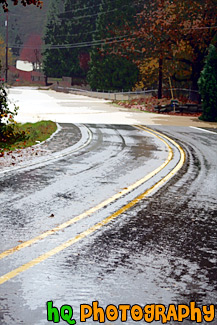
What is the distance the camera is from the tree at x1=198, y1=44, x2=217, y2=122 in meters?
35.5

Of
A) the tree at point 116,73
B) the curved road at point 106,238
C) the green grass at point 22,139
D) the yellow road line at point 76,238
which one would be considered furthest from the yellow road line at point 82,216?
the tree at point 116,73

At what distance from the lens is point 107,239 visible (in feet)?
27.2

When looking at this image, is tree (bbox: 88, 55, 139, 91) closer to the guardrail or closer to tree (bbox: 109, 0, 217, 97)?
the guardrail

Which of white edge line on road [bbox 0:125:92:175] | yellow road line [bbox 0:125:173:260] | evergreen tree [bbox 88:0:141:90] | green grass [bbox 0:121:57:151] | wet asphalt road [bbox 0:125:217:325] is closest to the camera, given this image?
wet asphalt road [bbox 0:125:217:325]

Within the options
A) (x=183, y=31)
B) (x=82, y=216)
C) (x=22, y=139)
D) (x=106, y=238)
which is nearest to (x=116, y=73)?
(x=183, y=31)

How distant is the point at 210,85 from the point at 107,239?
2849cm

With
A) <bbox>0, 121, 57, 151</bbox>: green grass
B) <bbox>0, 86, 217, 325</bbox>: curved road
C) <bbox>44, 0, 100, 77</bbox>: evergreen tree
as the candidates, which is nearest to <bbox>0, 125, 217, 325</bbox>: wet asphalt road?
<bbox>0, 86, 217, 325</bbox>: curved road

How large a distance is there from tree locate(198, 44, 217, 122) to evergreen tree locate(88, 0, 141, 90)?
38569 millimetres

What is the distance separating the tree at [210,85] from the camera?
35.5m

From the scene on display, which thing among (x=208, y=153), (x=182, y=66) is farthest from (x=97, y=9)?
(x=208, y=153)

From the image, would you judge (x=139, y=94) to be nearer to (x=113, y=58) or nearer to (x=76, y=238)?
(x=113, y=58)

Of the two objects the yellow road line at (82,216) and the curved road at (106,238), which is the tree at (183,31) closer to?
the curved road at (106,238)

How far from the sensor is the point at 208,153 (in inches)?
768

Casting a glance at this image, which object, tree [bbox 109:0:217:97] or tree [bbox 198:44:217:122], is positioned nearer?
tree [bbox 198:44:217:122]
